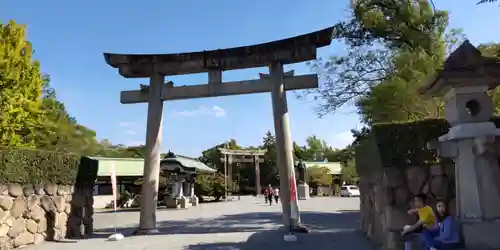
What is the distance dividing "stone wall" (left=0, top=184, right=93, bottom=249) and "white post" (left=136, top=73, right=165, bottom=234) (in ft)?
6.34

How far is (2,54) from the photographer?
17.1 m

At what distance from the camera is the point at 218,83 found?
1316 cm

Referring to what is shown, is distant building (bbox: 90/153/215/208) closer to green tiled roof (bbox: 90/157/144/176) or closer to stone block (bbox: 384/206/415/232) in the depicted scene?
green tiled roof (bbox: 90/157/144/176)

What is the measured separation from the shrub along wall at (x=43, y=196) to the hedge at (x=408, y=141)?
347 inches

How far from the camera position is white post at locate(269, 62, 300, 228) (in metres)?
11.7

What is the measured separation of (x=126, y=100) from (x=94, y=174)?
2664 millimetres

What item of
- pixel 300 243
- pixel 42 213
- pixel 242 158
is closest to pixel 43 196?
pixel 42 213

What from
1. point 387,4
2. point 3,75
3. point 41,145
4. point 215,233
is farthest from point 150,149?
point 41,145

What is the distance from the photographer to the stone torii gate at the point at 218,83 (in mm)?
12156

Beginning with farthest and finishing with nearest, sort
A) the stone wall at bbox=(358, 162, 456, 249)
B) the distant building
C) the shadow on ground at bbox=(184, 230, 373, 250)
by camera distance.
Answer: the distant building < the shadow on ground at bbox=(184, 230, 373, 250) < the stone wall at bbox=(358, 162, 456, 249)

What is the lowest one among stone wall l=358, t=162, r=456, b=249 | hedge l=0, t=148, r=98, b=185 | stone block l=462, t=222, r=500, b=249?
stone block l=462, t=222, r=500, b=249

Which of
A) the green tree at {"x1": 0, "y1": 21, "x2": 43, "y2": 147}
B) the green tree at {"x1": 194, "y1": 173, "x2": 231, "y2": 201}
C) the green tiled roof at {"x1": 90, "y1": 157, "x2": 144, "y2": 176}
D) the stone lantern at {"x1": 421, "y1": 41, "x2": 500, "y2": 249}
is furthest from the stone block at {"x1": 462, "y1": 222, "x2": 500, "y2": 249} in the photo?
the green tree at {"x1": 194, "y1": 173, "x2": 231, "y2": 201}

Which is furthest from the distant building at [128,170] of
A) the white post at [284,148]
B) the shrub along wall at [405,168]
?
the shrub along wall at [405,168]

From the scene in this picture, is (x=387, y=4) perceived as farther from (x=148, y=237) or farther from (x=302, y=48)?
(x=148, y=237)
